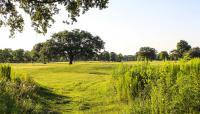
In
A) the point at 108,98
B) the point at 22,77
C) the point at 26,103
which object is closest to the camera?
the point at 26,103

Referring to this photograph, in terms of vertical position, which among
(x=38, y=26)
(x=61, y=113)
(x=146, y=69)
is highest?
(x=38, y=26)

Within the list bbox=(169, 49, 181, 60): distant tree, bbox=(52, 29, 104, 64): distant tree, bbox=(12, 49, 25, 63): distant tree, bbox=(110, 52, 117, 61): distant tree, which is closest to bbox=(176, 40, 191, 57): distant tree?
bbox=(169, 49, 181, 60): distant tree

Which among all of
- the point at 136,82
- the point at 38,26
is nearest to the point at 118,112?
the point at 136,82

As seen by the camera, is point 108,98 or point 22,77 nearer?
point 108,98

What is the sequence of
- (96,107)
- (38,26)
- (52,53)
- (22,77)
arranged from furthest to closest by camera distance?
(52,53), (22,77), (96,107), (38,26)

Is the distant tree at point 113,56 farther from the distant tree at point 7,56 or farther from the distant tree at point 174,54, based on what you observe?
the distant tree at point 174,54

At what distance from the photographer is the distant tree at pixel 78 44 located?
9125cm

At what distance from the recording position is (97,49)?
9175 centimetres

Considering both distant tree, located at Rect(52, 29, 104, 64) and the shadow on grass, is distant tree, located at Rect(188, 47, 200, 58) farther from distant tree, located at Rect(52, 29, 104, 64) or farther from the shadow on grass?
the shadow on grass

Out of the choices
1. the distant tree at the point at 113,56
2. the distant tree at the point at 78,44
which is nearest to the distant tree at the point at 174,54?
the distant tree at the point at 78,44

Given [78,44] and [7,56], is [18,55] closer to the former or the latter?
[7,56]

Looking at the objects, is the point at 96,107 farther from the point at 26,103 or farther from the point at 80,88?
the point at 80,88

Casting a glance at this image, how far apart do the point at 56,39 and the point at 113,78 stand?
220 feet

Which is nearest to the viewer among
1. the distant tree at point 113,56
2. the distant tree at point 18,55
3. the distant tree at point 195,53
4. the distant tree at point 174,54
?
the distant tree at point 195,53
